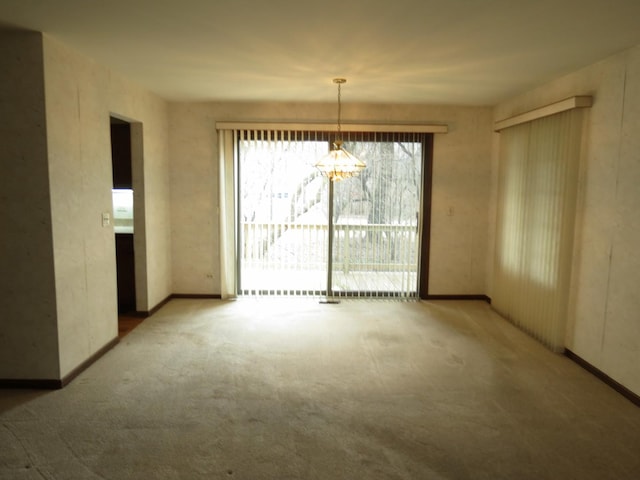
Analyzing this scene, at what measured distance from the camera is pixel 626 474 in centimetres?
215

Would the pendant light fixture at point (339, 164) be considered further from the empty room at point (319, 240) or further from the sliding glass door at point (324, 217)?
the sliding glass door at point (324, 217)

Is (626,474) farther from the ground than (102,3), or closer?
closer

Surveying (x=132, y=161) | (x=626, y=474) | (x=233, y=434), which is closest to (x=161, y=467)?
(x=233, y=434)

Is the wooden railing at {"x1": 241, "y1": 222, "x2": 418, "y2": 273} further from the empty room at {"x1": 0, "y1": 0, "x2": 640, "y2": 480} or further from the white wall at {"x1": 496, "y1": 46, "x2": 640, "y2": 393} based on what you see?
the white wall at {"x1": 496, "y1": 46, "x2": 640, "y2": 393}

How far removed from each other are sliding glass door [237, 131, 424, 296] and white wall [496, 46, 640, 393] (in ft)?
6.86

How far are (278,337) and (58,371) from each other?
6.07ft

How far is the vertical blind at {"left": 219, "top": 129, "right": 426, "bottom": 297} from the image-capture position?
5246 millimetres

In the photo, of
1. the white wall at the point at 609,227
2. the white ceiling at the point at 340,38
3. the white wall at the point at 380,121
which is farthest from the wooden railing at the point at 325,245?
the white wall at the point at 609,227

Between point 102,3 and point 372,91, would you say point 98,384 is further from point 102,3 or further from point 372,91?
point 372,91

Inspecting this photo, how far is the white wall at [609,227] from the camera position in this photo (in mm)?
2990

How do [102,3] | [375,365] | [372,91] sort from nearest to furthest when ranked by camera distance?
[102,3], [375,365], [372,91]

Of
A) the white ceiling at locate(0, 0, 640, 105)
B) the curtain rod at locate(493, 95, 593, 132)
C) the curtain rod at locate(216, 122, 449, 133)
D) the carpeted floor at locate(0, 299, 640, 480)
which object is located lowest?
the carpeted floor at locate(0, 299, 640, 480)

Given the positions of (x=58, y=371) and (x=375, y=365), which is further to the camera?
(x=375, y=365)

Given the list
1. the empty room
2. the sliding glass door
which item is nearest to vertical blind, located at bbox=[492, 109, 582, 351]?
the empty room
